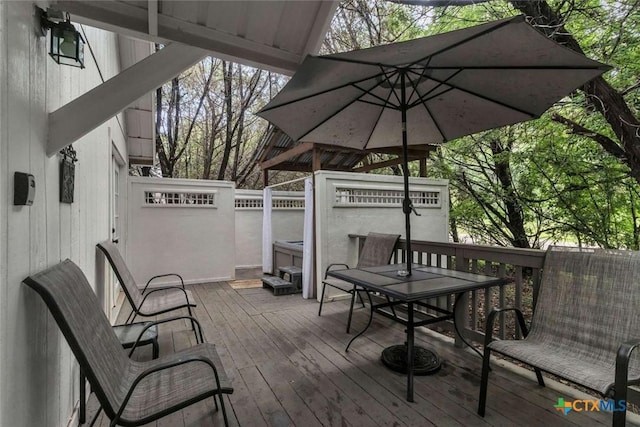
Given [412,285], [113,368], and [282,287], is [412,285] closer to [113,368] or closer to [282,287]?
[113,368]

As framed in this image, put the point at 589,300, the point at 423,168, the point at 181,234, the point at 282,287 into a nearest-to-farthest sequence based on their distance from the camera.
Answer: the point at 589,300 < the point at 282,287 < the point at 181,234 < the point at 423,168

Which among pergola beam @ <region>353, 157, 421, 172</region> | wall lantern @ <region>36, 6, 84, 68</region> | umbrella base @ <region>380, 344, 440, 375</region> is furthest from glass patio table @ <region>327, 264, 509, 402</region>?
pergola beam @ <region>353, 157, 421, 172</region>

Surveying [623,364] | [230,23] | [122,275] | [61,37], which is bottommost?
[623,364]

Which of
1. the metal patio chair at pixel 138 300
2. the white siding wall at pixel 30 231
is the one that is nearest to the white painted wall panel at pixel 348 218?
the metal patio chair at pixel 138 300

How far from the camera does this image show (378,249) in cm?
407

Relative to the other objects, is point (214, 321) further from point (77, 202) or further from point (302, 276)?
point (77, 202)

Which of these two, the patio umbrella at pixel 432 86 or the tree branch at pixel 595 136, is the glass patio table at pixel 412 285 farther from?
the tree branch at pixel 595 136

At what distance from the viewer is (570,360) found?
1860 millimetres

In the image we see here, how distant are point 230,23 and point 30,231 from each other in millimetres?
1436

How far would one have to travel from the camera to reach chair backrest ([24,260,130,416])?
1.33m

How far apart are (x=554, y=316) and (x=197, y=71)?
1095 centimetres

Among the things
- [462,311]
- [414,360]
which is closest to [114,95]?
[414,360]

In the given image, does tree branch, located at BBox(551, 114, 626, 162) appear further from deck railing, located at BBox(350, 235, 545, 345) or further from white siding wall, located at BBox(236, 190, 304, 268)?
white siding wall, located at BBox(236, 190, 304, 268)

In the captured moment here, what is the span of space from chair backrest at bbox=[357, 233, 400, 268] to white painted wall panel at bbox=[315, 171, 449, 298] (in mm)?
551
